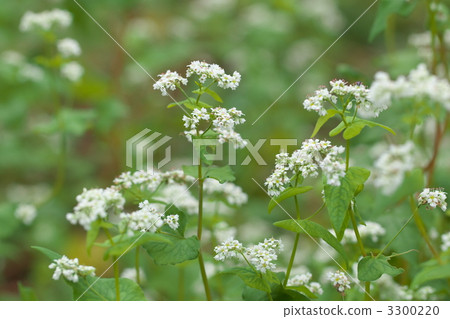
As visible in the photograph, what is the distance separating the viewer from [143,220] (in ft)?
5.21

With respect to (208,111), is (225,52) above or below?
above

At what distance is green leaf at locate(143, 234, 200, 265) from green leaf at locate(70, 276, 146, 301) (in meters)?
0.18

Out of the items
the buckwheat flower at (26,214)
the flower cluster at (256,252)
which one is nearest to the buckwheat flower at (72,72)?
the buckwheat flower at (26,214)

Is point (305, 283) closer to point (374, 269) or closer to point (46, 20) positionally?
point (374, 269)

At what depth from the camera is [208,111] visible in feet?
5.93

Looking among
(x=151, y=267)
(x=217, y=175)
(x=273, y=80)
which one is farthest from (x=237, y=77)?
(x=273, y=80)

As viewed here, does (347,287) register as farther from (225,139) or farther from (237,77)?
(237,77)

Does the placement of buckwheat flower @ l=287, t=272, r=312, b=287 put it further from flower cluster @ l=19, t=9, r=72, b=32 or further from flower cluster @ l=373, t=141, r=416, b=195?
flower cluster @ l=19, t=9, r=72, b=32

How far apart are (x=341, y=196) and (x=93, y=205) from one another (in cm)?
73

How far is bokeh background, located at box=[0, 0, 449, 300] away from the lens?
3816 millimetres

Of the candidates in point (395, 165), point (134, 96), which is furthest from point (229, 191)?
point (134, 96)

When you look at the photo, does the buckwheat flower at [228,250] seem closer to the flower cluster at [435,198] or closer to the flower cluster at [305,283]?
the flower cluster at [305,283]

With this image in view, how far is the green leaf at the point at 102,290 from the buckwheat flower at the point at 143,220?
0.26m

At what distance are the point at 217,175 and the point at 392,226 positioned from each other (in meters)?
1.01
